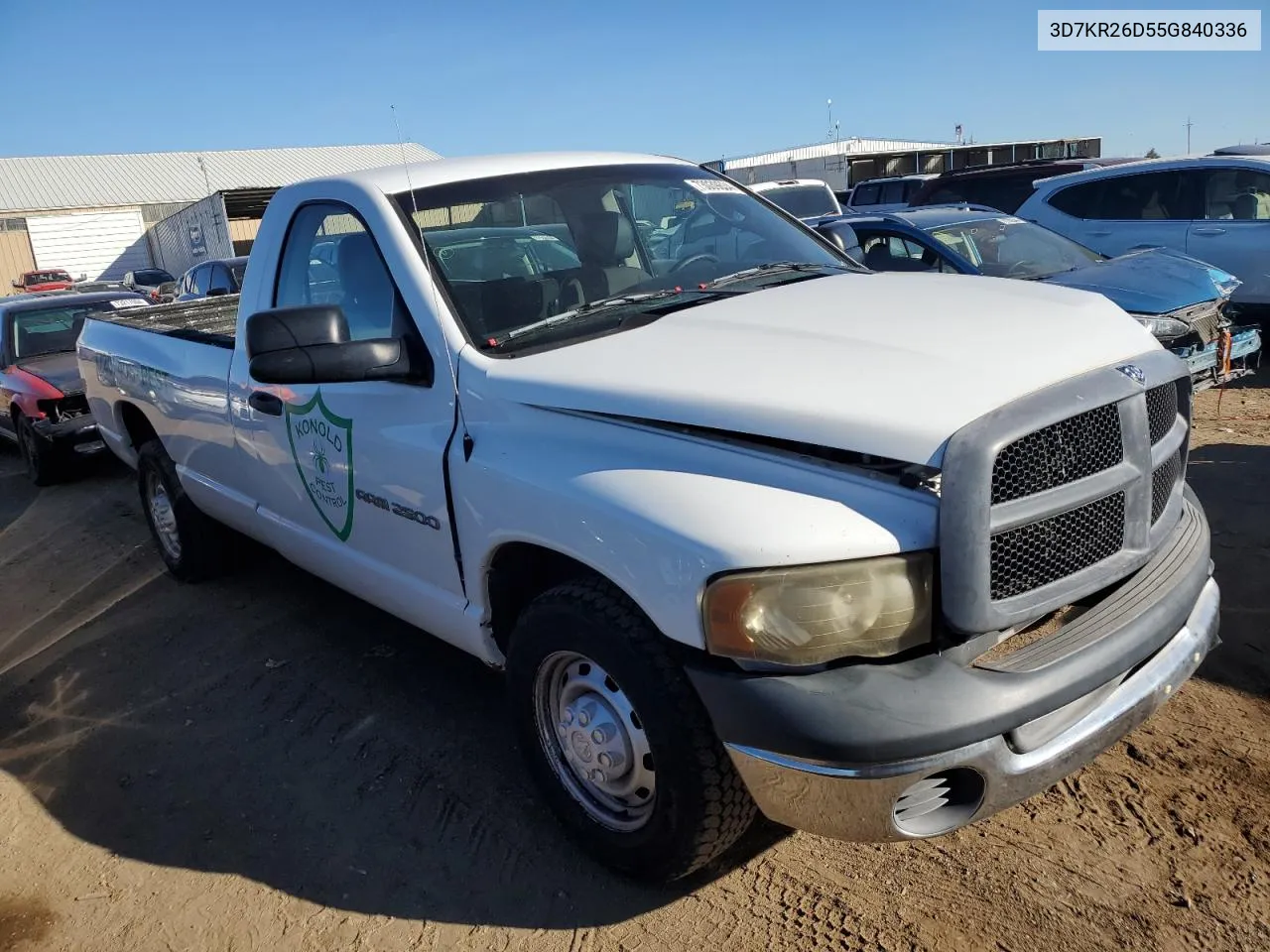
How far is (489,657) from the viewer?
3.05 metres

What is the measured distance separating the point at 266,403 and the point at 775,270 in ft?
6.50

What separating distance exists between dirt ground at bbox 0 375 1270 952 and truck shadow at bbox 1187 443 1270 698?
0.02 meters

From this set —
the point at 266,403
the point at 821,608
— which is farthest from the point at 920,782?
the point at 266,403

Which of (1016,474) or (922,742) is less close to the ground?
(1016,474)

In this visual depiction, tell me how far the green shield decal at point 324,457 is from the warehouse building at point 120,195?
3307 centimetres

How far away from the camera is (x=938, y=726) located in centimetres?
205

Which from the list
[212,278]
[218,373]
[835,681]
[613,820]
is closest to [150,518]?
[218,373]

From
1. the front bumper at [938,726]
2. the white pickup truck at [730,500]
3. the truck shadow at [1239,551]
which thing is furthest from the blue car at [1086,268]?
the front bumper at [938,726]

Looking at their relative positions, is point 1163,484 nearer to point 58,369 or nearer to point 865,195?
point 58,369

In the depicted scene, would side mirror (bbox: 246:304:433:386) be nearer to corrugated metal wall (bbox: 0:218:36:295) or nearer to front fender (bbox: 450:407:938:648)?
front fender (bbox: 450:407:938:648)

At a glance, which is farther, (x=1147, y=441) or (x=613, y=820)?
(x=613, y=820)

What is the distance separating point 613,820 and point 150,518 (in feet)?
13.4

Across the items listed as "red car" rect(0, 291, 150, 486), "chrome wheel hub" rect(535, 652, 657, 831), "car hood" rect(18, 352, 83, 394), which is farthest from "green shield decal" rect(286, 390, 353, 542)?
"car hood" rect(18, 352, 83, 394)

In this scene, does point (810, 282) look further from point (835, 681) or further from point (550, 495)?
point (835, 681)
